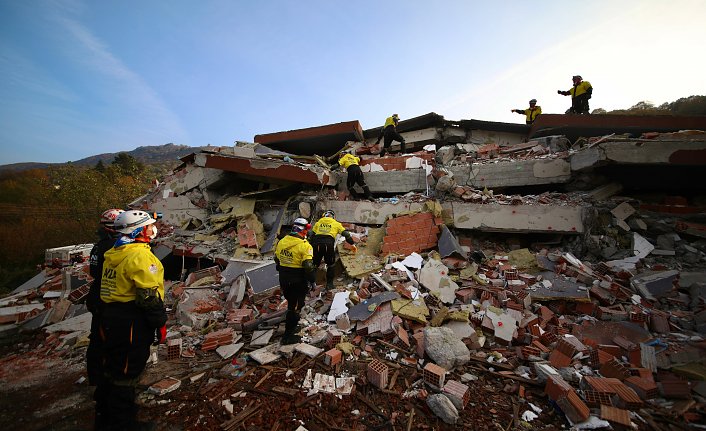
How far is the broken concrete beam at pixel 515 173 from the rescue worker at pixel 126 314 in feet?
21.6

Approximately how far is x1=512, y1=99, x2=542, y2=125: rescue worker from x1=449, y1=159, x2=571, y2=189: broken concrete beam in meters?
3.93

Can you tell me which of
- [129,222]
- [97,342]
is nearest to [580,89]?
[129,222]

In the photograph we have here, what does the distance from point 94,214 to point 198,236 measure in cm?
1456

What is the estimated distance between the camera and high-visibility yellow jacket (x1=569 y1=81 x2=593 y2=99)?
312 inches

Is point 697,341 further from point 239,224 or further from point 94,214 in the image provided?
point 94,214

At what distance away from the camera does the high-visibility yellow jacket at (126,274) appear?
2143mm

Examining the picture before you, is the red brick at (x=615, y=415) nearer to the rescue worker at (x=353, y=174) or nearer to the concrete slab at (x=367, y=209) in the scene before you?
the concrete slab at (x=367, y=209)

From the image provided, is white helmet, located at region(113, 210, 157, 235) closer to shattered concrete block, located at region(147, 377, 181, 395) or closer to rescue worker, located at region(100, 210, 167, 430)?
rescue worker, located at region(100, 210, 167, 430)

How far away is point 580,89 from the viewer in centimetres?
803

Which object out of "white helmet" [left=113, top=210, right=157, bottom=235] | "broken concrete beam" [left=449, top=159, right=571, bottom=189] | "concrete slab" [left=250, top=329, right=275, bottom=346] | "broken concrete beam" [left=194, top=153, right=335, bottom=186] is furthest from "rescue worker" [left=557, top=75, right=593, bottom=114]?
"white helmet" [left=113, top=210, right=157, bottom=235]

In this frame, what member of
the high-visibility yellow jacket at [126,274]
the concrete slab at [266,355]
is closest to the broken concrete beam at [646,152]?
the concrete slab at [266,355]

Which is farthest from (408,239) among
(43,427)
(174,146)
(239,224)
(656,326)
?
(174,146)

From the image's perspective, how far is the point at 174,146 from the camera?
2625 inches

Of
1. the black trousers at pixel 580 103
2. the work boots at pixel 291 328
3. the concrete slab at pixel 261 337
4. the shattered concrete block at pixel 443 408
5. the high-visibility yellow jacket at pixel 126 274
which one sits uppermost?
the black trousers at pixel 580 103
